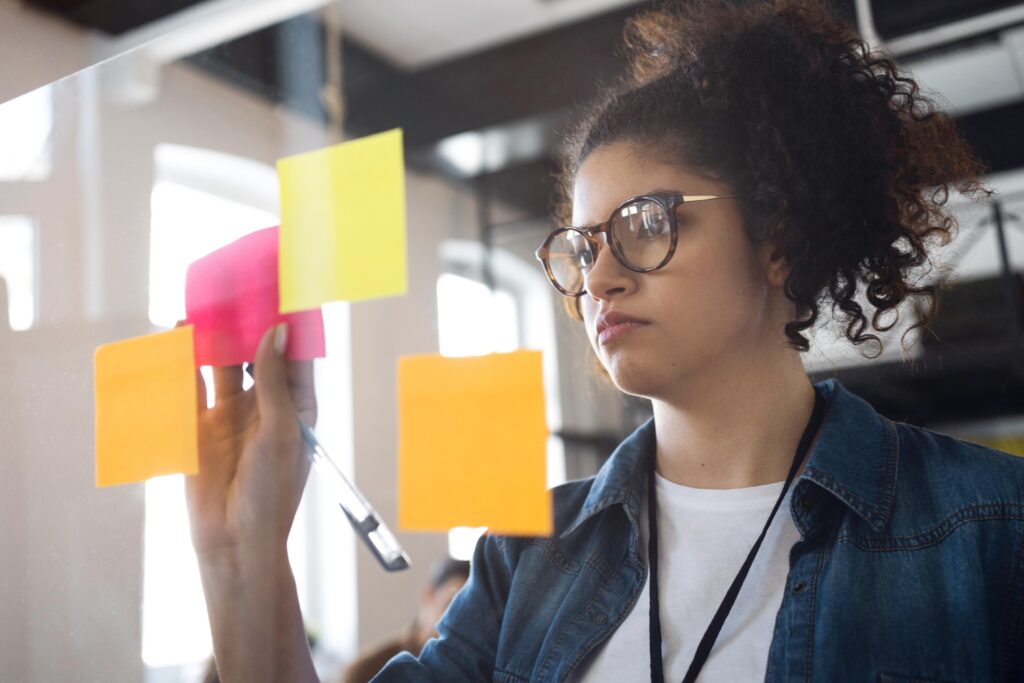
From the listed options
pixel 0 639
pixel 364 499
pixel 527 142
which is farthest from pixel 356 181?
pixel 0 639

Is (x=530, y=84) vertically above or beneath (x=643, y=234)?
above

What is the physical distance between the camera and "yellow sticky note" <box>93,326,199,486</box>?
2.63ft

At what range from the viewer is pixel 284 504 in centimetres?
77

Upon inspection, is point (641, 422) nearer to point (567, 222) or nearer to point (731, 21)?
point (567, 222)

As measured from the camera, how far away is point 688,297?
0.64m

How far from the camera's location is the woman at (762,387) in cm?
60

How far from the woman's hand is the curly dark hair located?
39 centimetres

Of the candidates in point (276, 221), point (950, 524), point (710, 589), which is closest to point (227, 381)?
point (276, 221)

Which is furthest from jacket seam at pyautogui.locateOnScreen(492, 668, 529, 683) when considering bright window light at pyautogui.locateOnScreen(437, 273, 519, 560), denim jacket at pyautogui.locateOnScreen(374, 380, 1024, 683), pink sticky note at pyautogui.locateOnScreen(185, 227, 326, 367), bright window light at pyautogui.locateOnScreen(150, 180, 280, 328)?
bright window light at pyautogui.locateOnScreen(150, 180, 280, 328)

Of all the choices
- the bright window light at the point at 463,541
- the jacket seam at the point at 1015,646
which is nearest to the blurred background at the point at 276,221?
the bright window light at the point at 463,541

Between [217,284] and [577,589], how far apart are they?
1.50 feet

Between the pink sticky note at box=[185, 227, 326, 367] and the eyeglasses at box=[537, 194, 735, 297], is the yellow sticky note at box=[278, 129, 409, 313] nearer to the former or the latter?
the pink sticky note at box=[185, 227, 326, 367]

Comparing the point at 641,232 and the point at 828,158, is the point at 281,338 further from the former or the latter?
the point at 828,158

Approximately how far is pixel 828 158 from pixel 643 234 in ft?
0.49
